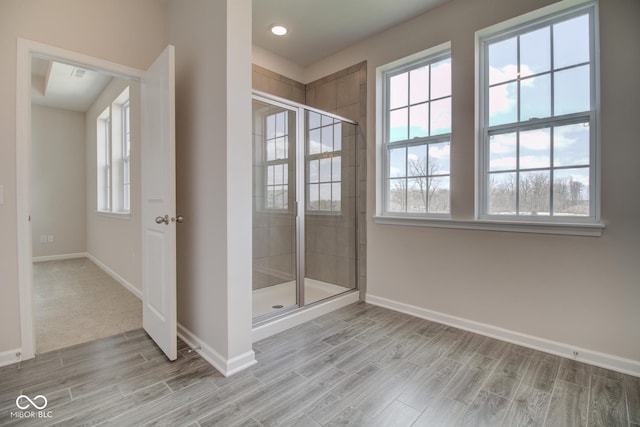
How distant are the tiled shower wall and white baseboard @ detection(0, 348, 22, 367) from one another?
86.3 inches

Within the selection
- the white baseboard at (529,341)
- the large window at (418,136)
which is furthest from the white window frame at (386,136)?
the white baseboard at (529,341)

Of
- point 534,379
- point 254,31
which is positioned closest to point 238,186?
point 254,31

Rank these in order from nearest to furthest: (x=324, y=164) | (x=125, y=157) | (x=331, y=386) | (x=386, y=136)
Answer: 1. (x=331, y=386)
2. (x=386, y=136)
3. (x=324, y=164)
4. (x=125, y=157)

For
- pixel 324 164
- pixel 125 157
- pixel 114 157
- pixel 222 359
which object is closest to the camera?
pixel 222 359

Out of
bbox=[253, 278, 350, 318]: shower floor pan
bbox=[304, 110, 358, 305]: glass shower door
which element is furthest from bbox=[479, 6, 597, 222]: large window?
bbox=[253, 278, 350, 318]: shower floor pan

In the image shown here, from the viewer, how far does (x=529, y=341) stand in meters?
2.31

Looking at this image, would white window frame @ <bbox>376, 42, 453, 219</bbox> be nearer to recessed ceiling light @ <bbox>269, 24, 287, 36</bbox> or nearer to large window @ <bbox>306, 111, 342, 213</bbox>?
large window @ <bbox>306, 111, 342, 213</bbox>

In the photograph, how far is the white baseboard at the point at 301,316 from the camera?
246 centimetres

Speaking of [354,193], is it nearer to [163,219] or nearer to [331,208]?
[331,208]

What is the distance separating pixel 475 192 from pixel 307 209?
5.02ft

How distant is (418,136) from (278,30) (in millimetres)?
1743

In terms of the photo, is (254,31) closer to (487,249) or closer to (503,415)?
(487,249)

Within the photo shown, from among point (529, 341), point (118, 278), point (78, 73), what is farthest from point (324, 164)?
point (78, 73)

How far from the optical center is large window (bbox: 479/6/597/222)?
214 cm
